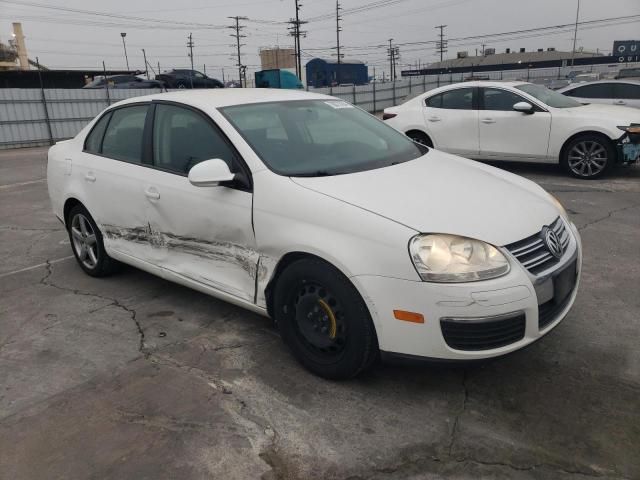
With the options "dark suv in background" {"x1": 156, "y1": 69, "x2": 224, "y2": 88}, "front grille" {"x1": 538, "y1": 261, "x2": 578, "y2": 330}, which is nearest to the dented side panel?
"front grille" {"x1": 538, "y1": 261, "x2": 578, "y2": 330}

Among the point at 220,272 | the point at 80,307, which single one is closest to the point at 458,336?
the point at 220,272

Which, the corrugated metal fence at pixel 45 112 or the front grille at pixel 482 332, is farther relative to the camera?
the corrugated metal fence at pixel 45 112

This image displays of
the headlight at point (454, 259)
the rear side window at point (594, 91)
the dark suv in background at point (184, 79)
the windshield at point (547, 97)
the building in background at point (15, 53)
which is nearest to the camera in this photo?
the headlight at point (454, 259)

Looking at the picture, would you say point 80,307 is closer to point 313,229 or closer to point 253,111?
point 253,111

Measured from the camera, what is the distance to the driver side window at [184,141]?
3.44m

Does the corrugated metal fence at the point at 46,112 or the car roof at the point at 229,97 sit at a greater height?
the car roof at the point at 229,97

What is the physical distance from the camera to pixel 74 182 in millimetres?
→ 4602

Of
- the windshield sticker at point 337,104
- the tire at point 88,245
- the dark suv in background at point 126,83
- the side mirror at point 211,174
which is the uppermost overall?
the dark suv in background at point 126,83

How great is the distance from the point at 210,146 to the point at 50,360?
168 cm

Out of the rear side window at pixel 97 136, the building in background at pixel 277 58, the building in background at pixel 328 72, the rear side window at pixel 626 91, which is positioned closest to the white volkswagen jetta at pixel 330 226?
the rear side window at pixel 97 136

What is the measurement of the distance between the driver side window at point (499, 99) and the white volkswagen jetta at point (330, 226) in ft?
17.0

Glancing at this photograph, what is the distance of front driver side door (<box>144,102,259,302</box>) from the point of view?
323 cm

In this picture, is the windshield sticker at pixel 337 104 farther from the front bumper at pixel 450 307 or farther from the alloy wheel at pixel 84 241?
the alloy wheel at pixel 84 241

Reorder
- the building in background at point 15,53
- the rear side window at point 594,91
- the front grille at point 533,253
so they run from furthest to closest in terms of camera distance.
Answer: the building in background at point 15,53 → the rear side window at point 594,91 → the front grille at point 533,253
